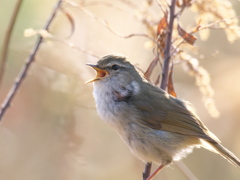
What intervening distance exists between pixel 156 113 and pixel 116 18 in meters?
2.14

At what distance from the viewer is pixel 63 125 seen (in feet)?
16.1

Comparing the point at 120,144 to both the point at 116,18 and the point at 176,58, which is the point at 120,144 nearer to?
the point at 116,18

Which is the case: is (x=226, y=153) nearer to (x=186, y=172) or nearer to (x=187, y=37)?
(x=186, y=172)

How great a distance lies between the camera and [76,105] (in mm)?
4820

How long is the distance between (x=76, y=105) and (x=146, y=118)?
968 millimetres

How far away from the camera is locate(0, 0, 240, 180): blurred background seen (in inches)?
191

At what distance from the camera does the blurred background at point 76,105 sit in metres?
4.86

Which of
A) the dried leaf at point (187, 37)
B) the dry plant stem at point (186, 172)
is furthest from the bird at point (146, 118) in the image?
the dried leaf at point (187, 37)

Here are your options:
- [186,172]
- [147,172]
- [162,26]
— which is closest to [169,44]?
[162,26]

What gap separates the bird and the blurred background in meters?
0.36

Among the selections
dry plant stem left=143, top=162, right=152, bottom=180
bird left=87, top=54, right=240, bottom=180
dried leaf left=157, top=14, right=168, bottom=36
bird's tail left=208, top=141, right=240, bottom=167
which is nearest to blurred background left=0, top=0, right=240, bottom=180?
bird left=87, top=54, right=240, bottom=180

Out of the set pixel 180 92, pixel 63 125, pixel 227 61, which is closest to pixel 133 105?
pixel 63 125

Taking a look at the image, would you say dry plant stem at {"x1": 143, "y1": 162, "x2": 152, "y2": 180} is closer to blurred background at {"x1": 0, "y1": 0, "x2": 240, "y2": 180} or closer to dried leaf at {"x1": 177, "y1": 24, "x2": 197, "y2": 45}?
blurred background at {"x1": 0, "y1": 0, "x2": 240, "y2": 180}

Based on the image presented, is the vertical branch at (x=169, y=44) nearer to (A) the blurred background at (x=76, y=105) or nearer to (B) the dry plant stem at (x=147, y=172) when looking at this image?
(B) the dry plant stem at (x=147, y=172)
